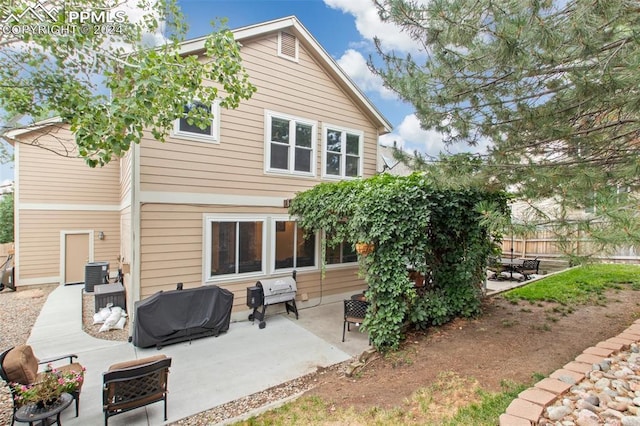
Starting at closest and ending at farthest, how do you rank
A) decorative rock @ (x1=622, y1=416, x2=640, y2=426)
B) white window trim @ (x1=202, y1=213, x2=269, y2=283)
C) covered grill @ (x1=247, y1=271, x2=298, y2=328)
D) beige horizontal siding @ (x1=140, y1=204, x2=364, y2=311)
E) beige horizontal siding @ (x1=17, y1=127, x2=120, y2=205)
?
1. decorative rock @ (x1=622, y1=416, x2=640, y2=426)
2. beige horizontal siding @ (x1=140, y1=204, x2=364, y2=311)
3. white window trim @ (x1=202, y1=213, x2=269, y2=283)
4. covered grill @ (x1=247, y1=271, x2=298, y2=328)
5. beige horizontal siding @ (x1=17, y1=127, x2=120, y2=205)

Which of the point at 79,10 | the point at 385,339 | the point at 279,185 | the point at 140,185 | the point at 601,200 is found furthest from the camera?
the point at 279,185

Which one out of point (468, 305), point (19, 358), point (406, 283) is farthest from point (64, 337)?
point (468, 305)

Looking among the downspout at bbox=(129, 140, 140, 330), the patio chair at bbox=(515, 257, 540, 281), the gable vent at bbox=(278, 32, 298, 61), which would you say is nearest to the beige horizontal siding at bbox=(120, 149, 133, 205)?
Answer: the downspout at bbox=(129, 140, 140, 330)

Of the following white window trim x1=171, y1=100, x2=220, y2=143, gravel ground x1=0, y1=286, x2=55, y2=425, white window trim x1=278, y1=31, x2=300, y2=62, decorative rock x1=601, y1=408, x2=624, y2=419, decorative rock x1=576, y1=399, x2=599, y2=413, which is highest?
white window trim x1=278, y1=31, x2=300, y2=62

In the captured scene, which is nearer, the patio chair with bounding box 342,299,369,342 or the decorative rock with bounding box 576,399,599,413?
the decorative rock with bounding box 576,399,599,413

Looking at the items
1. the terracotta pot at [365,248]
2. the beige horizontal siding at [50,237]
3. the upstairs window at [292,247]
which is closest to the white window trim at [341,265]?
the upstairs window at [292,247]

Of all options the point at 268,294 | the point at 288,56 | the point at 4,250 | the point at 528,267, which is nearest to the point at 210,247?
the point at 268,294

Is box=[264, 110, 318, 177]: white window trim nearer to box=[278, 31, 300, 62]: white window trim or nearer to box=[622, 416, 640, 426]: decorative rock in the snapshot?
box=[278, 31, 300, 62]: white window trim

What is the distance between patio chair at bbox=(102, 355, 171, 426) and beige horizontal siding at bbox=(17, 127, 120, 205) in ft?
34.3

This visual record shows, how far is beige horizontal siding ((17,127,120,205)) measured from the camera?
34.4 feet

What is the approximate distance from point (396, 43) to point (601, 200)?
11.2ft

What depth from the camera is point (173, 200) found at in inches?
247

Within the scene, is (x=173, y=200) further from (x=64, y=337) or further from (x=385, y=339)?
(x=385, y=339)

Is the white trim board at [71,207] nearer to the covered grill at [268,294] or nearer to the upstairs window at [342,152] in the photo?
the covered grill at [268,294]
